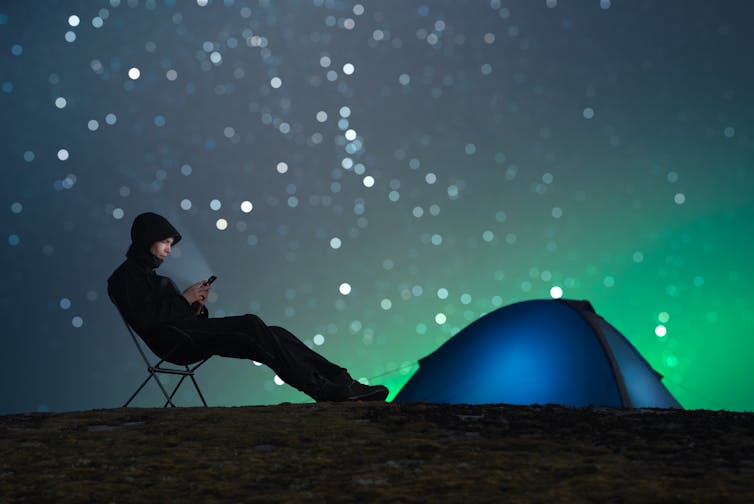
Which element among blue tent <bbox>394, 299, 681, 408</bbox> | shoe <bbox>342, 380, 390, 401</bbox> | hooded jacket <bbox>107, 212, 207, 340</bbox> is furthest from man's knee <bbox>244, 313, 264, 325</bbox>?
blue tent <bbox>394, 299, 681, 408</bbox>

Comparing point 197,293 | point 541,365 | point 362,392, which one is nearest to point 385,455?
point 362,392

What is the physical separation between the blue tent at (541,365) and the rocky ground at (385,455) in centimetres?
203

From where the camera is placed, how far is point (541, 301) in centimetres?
669

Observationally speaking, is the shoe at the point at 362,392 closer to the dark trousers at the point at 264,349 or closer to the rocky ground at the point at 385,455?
the dark trousers at the point at 264,349

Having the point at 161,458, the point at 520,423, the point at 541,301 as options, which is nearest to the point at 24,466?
the point at 161,458

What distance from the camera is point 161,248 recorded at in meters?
4.96

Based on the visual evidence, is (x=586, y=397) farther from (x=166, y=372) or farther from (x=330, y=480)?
(x=330, y=480)

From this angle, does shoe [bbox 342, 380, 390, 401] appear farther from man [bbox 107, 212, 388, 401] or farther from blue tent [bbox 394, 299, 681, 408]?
blue tent [bbox 394, 299, 681, 408]

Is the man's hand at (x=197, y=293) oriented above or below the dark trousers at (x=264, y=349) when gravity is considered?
above

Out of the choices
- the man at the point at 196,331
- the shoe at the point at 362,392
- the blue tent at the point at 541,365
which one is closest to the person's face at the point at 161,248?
the man at the point at 196,331

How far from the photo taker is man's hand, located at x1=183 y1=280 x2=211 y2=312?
4898 millimetres

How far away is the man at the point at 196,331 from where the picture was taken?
4.66 meters

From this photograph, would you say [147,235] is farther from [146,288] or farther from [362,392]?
[362,392]

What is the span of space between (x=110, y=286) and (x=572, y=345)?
10.1 feet
